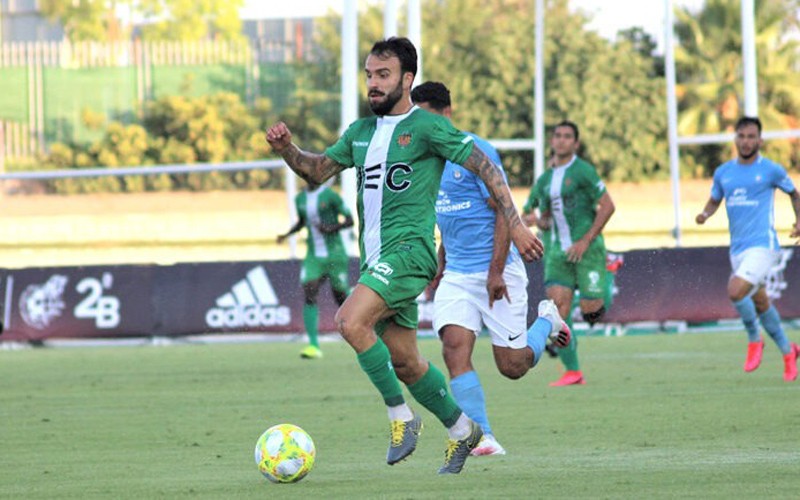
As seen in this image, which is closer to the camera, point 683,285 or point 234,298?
point 683,285

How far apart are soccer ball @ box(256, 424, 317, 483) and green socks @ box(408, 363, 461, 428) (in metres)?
0.59

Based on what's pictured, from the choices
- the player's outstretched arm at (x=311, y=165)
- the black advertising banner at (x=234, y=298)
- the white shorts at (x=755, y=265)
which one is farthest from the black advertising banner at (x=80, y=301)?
the player's outstretched arm at (x=311, y=165)

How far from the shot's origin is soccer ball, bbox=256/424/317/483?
7988 mm

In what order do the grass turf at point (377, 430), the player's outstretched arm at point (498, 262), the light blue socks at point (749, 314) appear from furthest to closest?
the light blue socks at point (749, 314)
the player's outstretched arm at point (498, 262)
the grass turf at point (377, 430)

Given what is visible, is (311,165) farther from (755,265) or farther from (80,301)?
(80,301)

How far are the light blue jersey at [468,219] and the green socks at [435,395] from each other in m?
1.76

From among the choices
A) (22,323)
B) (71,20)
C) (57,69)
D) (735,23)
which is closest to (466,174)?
(22,323)

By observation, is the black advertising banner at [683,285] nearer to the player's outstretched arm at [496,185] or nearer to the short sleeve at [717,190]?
the short sleeve at [717,190]

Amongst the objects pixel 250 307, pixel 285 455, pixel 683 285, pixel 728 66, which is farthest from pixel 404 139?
pixel 728 66

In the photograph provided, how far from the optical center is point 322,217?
19.0 metres

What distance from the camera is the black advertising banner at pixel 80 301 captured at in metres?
22.1

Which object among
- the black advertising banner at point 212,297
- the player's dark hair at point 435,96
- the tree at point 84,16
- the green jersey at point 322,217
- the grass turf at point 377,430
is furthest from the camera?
the tree at point 84,16

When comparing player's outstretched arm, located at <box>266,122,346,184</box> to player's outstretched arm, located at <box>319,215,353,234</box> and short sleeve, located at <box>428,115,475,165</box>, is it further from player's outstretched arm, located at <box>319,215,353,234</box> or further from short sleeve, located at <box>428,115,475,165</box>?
player's outstretched arm, located at <box>319,215,353,234</box>

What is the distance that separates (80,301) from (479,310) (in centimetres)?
1318
